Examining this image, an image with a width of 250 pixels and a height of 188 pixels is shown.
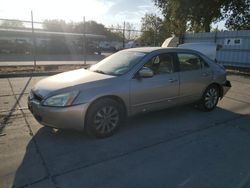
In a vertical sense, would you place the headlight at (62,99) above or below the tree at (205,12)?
below

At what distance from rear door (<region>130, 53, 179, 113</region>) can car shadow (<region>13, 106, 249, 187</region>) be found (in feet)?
1.47

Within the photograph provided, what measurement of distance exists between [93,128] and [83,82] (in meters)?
0.80

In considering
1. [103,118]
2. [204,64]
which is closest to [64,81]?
[103,118]

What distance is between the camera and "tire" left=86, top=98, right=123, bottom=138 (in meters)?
3.88

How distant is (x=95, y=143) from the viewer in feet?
12.8


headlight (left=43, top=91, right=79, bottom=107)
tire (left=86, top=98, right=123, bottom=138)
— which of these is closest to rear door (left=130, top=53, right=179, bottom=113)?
tire (left=86, top=98, right=123, bottom=138)

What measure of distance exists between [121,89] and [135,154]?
1.15m

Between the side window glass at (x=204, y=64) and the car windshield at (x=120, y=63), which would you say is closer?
the car windshield at (x=120, y=63)

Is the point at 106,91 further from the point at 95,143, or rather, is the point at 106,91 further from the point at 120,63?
the point at 120,63

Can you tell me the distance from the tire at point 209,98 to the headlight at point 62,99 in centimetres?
332

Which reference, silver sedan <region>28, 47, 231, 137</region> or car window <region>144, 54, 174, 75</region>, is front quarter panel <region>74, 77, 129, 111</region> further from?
car window <region>144, 54, 174, 75</region>

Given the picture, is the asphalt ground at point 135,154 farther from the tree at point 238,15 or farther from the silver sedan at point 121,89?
the tree at point 238,15

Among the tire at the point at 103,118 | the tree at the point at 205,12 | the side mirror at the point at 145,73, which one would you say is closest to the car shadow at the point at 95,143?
the tire at the point at 103,118

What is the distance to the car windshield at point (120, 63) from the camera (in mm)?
4418
